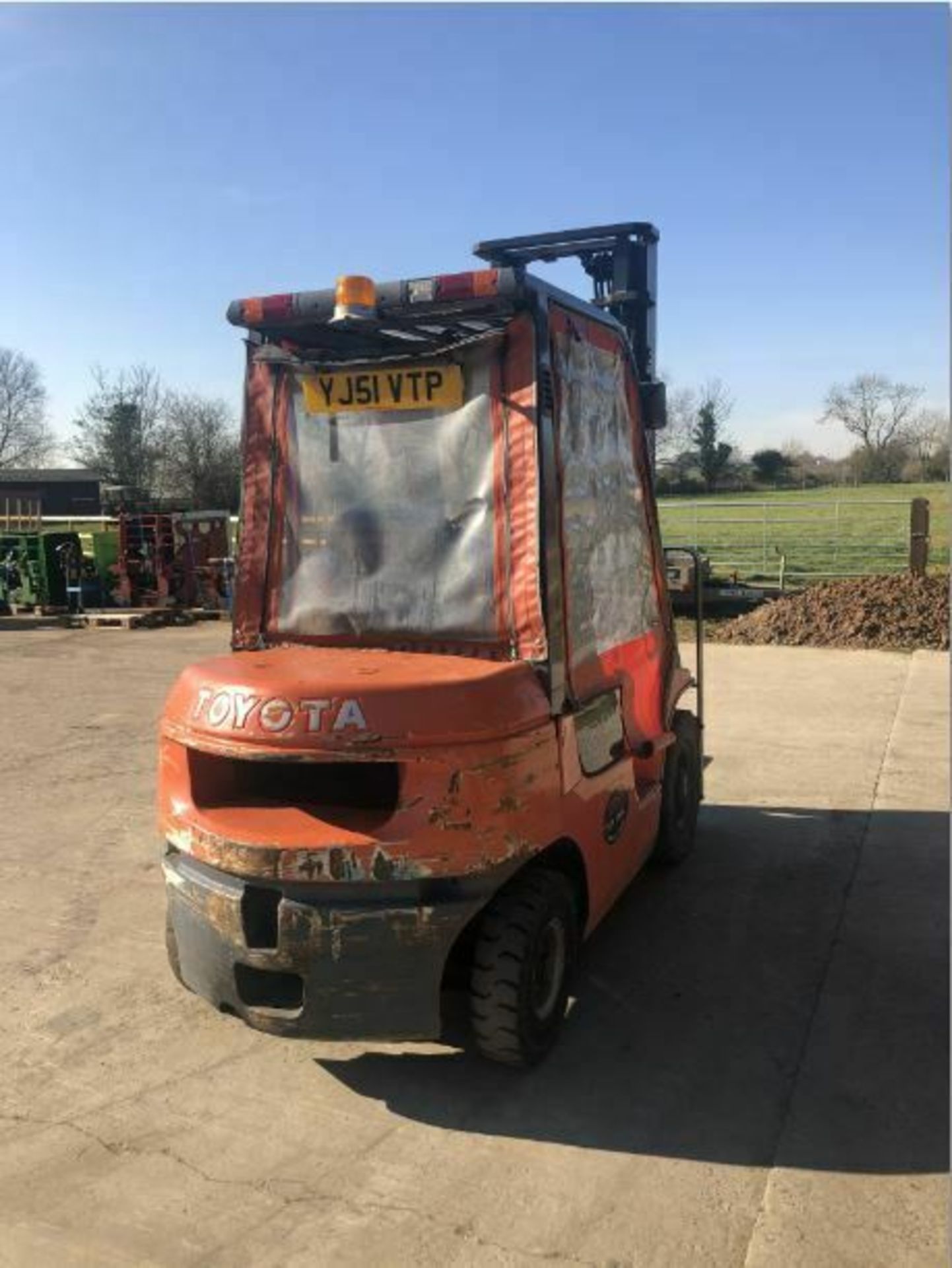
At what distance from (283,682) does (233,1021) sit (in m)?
1.57

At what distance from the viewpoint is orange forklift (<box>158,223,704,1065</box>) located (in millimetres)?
3117

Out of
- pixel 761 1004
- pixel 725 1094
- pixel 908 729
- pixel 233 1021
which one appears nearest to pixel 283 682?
pixel 233 1021

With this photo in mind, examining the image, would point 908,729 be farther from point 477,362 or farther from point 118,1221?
point 118,1221

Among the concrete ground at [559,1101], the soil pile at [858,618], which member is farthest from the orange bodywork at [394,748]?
the soil pile at [858,618]

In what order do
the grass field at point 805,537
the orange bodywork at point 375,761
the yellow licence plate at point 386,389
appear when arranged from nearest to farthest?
the orange bodywork at point 375,761 → the yellow licence plate at point 386,389 → the grass field at point 805,537

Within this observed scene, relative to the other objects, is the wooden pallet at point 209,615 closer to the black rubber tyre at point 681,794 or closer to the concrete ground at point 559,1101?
the concrete ground at point 559,1101

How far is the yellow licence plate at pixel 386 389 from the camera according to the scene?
3.67 m

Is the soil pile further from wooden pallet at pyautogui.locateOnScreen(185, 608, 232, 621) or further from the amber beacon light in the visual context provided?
the amber beacon light

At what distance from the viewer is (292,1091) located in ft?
11.4

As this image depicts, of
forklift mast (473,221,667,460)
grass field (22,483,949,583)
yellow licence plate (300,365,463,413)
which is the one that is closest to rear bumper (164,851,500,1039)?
yellow licence plate (300,365,463,413)

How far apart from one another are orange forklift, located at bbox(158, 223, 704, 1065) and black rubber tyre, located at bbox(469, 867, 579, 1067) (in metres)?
0.01

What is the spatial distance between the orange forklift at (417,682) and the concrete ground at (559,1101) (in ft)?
1.12

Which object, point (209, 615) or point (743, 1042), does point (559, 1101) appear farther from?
point (209, 615)

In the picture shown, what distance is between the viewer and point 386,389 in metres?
3.79
